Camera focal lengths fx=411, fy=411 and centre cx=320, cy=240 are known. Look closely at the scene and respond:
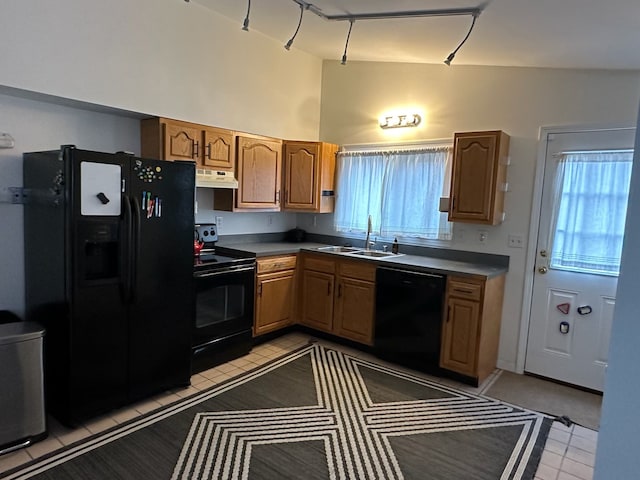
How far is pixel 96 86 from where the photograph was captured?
2826 mm

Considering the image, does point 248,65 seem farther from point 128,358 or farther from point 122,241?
point 128,358

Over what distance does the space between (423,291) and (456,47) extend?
1.94 m

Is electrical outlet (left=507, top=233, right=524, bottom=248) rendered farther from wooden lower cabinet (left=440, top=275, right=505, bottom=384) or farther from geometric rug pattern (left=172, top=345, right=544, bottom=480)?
geometric rug pattern (left=172, top=345, right=544, bottom=480)

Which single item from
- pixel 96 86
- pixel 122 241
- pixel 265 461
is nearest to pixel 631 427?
pixel 265 461

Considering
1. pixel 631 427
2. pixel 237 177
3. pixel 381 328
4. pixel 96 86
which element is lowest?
pixel 381 328

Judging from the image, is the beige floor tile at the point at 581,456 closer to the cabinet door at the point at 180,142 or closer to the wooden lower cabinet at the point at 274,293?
the wooden lower cabinet at the point at 274,293

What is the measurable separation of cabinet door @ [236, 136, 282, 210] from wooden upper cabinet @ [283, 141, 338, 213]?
0.34 ft

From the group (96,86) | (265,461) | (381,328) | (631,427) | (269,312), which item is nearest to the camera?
(631,427)

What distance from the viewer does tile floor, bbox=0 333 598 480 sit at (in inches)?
88.4

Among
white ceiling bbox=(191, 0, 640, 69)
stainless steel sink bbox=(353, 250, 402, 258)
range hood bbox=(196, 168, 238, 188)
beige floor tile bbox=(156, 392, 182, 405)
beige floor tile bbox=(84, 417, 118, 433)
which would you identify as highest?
white ceiling bbox=(191, 0, 640, 69)

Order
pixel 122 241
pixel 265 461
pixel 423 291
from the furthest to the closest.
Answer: pixel 423 291 < pixel 122 241 < pixel 265 461

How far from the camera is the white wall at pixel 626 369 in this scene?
684 mm

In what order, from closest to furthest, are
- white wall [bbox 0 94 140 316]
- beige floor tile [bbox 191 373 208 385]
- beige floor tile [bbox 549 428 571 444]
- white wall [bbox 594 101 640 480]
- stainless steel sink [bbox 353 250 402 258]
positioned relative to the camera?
white wall [bbox 594 101 640 480] → beige floor tile [bbox 549 428 571 444] → white wall [bbox 0 94 140 316] → beige floor tile [bbox 191 373 208 385] → stainless steel sink [bbox 353 250 402 258]

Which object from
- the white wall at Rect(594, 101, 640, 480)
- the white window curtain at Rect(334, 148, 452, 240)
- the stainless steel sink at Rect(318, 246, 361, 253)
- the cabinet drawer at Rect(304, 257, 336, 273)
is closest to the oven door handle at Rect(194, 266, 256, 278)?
the cabinet drawer at Rect(304, 257, 336, 273)
